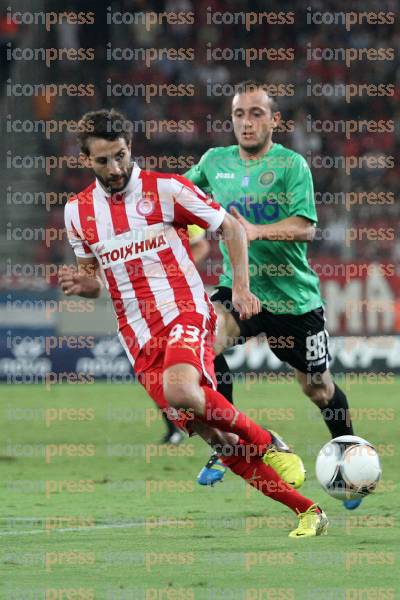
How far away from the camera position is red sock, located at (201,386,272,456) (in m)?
5.96

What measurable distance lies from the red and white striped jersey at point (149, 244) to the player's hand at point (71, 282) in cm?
Result: 16

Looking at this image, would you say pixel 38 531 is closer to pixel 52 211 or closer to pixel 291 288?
pixel 291 288

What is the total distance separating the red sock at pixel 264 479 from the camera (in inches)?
239

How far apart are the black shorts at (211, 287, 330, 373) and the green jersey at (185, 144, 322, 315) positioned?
2.1 inches

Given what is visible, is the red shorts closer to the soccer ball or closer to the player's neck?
the soccer ball

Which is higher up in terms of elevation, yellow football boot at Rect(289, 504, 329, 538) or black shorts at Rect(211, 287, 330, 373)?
black shorts at Rect(211, 287, 330, 373)

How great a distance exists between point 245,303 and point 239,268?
192 mm

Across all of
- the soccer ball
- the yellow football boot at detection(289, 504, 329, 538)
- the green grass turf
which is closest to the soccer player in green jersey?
the green grass turf

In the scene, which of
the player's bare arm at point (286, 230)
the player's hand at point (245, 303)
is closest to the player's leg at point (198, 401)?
the player's hand at point (245, 303)

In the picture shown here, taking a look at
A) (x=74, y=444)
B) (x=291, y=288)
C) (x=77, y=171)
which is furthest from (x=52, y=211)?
(x=291, y=288)

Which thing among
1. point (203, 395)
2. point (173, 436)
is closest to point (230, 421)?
point (203, 395)

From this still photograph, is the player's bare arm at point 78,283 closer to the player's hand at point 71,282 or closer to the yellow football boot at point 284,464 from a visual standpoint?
the player's hand at point 71,282

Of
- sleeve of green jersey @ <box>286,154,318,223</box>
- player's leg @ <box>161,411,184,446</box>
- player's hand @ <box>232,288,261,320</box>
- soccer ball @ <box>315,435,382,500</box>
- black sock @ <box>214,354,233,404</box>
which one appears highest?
sleeve of green jersey @ <box>286,154,318,223</box>

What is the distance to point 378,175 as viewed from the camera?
19812mm
